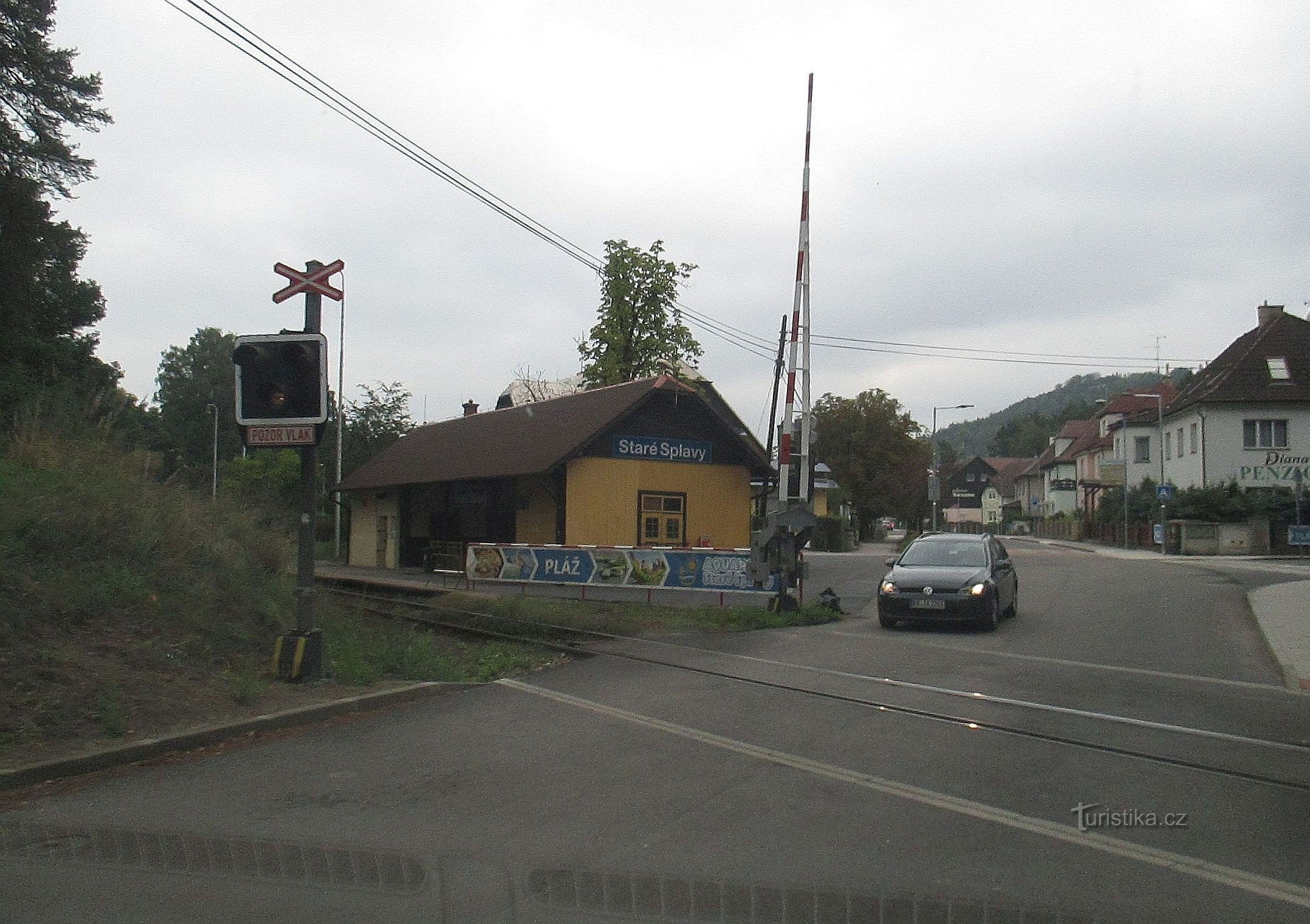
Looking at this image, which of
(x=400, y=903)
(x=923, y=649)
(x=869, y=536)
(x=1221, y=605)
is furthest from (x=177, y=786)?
(x=869, y=536)

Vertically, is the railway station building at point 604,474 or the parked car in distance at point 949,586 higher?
the railway station building at point 604,474

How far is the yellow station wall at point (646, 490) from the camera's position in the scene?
26281 mm

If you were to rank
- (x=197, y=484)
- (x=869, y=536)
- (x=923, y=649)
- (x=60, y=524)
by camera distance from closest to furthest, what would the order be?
(x=60, y=524)
(x=923, y=649)
(x=197, y=484)
(x=869, y=536)

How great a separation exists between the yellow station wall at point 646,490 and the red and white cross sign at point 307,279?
1581 cm

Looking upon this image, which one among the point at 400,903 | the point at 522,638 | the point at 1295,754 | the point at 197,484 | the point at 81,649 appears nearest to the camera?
the point at 400,903

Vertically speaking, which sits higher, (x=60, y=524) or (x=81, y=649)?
(x=60, y=524)

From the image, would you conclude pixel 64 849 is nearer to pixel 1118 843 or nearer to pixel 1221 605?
pixel 1118 843

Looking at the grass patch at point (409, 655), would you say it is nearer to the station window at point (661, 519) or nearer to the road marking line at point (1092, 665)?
the road marking line at point (1092, 665)

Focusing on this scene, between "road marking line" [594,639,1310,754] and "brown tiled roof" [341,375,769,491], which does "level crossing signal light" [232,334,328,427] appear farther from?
"brown tiled roof" [341,375,769,491]

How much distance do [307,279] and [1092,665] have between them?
9350 millimetres

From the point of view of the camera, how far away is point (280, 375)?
995 cm

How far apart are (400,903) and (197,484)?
43.8ft

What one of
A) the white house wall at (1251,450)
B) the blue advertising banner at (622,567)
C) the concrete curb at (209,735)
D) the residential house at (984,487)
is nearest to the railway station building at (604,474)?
the blue advertising banner at (622,567)

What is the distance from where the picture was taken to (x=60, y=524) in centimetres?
1116
